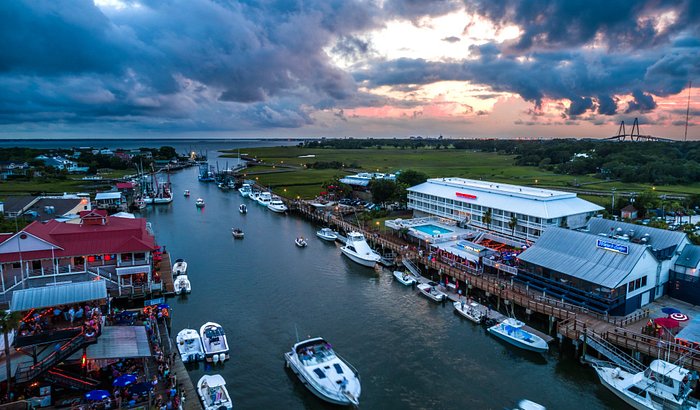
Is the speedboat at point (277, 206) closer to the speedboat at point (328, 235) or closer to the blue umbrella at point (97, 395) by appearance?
the speedboat at point (328, 235)

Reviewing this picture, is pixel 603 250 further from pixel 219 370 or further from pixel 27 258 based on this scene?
pixel 27 258

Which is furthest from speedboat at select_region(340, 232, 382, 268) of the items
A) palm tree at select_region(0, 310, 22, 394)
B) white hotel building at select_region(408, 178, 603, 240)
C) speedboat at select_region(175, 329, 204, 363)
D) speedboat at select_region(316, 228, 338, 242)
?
palm tree at select_region(0, 310, 22, 394)

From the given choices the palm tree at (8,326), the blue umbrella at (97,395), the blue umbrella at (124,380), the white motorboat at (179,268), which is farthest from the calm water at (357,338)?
the palm tree at (8,326)

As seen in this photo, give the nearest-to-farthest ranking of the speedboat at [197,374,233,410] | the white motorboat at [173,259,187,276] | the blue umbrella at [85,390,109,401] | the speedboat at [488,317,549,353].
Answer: the blue umbrella at [85,390,109,401] < the speedboat at [197,374,233,410] < the speedboat at [488,317,549,353] < the white motorboat at [173,259,187,276]

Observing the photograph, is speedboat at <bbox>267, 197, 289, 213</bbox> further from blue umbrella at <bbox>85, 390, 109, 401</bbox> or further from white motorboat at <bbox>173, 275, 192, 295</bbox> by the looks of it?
blue umbrella at <bbox>85, 390, 109, 401</bbox>

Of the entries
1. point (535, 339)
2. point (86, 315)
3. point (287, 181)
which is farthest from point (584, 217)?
point (287, 181)

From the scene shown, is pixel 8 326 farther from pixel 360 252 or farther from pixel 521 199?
pixel 521 199

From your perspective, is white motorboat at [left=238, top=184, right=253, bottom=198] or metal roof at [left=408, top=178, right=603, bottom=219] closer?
metal roof at [left=408, top=178, right=603, bottom=219]
